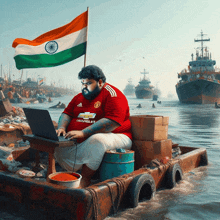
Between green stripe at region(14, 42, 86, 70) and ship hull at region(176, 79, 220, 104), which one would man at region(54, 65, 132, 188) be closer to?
green stripe at region(14, 42, 86, 70)

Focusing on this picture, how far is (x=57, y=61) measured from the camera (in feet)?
17.9

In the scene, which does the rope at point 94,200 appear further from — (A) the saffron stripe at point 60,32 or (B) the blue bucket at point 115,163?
(A) the saffron stripe at point 60,32

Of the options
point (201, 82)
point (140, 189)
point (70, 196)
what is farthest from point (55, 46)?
point (201, 82)

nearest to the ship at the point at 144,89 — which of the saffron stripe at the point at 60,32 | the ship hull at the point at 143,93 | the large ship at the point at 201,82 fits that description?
the ship hull at the point at 143,93

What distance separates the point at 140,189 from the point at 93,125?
1.01m

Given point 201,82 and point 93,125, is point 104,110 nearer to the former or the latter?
point 93,125

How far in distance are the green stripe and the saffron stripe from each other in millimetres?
305

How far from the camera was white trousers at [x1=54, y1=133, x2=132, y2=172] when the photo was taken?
3438 mm

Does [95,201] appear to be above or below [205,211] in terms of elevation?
above

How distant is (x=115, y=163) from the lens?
11.3ft

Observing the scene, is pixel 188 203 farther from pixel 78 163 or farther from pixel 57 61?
pixel 57 61

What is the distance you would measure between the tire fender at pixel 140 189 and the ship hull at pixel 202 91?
169ft

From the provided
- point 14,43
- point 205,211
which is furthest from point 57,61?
point 205,211

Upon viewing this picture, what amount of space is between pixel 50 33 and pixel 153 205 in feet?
13.0
